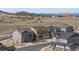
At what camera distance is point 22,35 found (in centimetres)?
163

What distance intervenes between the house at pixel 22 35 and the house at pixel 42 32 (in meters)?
0.07

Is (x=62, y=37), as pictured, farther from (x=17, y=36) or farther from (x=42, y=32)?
(x=17, y=36)

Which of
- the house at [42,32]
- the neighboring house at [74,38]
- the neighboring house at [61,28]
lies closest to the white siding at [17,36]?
the house at [42,32]

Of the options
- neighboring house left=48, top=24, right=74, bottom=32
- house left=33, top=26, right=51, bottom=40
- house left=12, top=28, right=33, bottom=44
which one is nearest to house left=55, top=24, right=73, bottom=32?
neighboring house left=48, top=24, right=74, bottom=32

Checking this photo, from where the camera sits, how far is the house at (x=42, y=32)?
64.1 inches

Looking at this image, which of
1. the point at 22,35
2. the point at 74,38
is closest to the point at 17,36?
the point at 22,35

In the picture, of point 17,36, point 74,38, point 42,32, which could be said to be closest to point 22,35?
point 17,36

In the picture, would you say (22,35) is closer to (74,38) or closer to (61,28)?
(61,28)

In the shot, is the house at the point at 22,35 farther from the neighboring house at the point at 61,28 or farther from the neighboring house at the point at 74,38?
the neighboring house at the point at 74,38

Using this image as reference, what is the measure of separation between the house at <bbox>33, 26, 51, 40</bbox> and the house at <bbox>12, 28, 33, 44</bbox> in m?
0.07

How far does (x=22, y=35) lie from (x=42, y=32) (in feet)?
0.67
